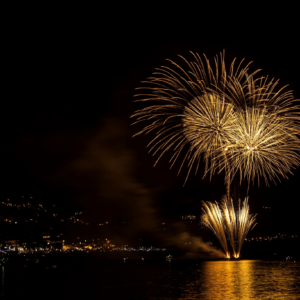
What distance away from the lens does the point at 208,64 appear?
87.2 feet

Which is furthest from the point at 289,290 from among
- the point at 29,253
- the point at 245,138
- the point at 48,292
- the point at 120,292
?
the point at 29,253

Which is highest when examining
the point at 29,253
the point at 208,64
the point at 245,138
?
the point at 208,64

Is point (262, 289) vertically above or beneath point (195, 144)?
beneath

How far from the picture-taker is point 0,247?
159m

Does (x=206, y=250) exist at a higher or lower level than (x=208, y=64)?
lower

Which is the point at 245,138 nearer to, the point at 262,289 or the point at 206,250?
the point at 262,289

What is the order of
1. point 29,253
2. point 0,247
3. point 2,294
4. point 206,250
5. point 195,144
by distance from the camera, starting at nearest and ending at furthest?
point 195,144 → point 2,294 → point 206,250 → point 0,247 → point 29,253

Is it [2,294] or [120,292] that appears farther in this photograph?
[120,292]

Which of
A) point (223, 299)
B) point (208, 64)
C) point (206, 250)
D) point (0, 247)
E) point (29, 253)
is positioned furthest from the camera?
point (29, 253)

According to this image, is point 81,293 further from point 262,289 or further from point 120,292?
point 262,289

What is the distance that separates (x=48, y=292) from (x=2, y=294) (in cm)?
454

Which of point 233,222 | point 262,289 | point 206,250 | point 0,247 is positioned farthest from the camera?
point 0,247

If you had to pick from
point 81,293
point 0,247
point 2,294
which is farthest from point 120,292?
point 0,247

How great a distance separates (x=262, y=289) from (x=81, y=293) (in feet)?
57.4
